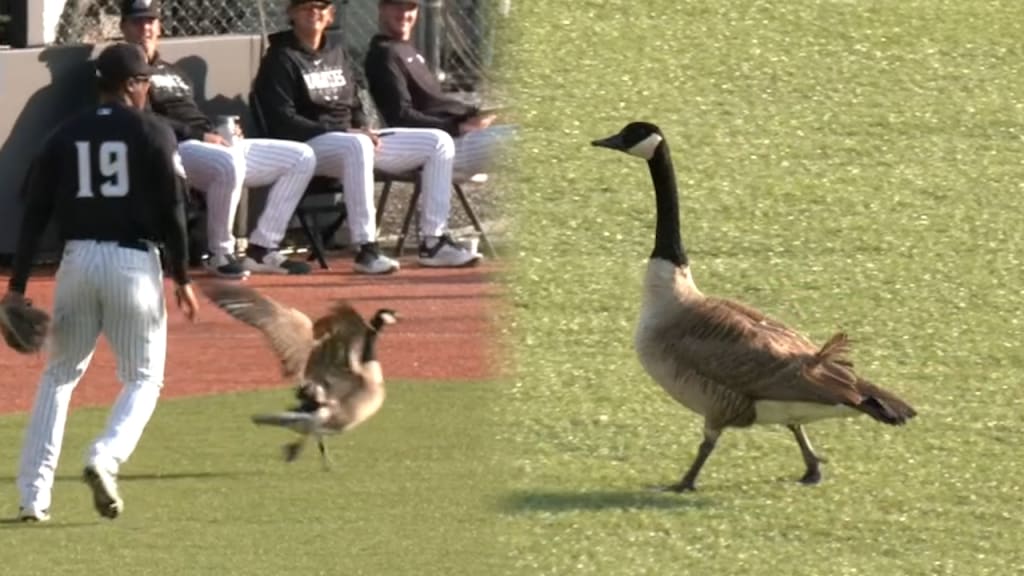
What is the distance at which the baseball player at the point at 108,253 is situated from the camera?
17.4 feet

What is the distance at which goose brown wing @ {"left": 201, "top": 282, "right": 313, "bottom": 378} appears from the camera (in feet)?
19.8

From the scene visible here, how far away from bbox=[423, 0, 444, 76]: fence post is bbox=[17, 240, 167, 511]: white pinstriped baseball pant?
4522 mm

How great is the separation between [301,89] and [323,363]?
3.31m

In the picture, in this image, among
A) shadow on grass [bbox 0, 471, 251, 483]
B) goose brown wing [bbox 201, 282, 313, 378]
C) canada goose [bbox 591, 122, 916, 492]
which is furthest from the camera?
goose brown wing [bbox 201, 282, 313, 378]

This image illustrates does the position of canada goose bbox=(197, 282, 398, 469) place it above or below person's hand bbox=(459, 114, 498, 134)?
above

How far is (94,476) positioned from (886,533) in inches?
73.2

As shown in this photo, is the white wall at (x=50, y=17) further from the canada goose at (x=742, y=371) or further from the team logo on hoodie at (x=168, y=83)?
the canada goose at (x=742, y=371)

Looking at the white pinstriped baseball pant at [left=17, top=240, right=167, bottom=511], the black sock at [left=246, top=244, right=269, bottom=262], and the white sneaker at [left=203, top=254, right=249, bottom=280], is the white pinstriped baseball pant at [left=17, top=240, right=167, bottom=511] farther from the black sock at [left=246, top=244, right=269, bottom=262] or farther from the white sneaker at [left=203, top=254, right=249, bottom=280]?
the black sock at [left=246, top=244, right=269, bottom=262]

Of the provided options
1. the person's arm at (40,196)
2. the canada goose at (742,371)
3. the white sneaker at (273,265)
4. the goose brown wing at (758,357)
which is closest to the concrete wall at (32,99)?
the white sneaker at (273,265)

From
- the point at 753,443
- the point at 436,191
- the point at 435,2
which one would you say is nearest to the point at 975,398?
the point at 753,443

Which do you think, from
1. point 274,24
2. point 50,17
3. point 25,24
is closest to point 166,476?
point 25,24

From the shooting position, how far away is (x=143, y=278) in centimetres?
532

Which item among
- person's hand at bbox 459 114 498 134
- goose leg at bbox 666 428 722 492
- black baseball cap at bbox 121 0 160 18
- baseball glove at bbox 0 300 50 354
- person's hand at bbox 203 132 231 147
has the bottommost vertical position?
person's hand at bbox 203 132 231 147

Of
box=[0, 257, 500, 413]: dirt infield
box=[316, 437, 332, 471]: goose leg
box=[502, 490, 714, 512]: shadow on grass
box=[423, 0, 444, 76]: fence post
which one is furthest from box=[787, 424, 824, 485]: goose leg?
box=[423, 0, 444, 76]: fence post
